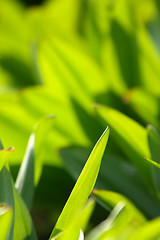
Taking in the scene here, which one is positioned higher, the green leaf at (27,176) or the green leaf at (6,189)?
the green leaf at (6,189)

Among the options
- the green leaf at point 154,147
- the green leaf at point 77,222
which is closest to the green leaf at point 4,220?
the green leaf at point 77,222

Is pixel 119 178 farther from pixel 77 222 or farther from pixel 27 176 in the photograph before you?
pixel 77 222

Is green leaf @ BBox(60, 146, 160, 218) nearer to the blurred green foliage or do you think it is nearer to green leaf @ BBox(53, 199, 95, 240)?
the blurred green foliage

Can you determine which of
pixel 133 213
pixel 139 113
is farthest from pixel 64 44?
pixel 133 213

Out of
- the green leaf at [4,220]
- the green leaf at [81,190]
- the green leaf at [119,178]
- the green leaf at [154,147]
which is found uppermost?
the green leaf at [4,220]

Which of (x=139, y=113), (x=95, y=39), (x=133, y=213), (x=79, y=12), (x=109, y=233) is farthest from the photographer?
(x=79, y=12)

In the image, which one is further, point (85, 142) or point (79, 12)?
point (79, 12)

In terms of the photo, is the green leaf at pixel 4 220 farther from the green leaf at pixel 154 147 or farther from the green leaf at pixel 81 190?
the green leaf at pixel 154 147

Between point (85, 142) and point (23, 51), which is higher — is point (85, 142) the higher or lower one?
the lower one

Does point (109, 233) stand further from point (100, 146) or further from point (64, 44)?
point (64, 44)
